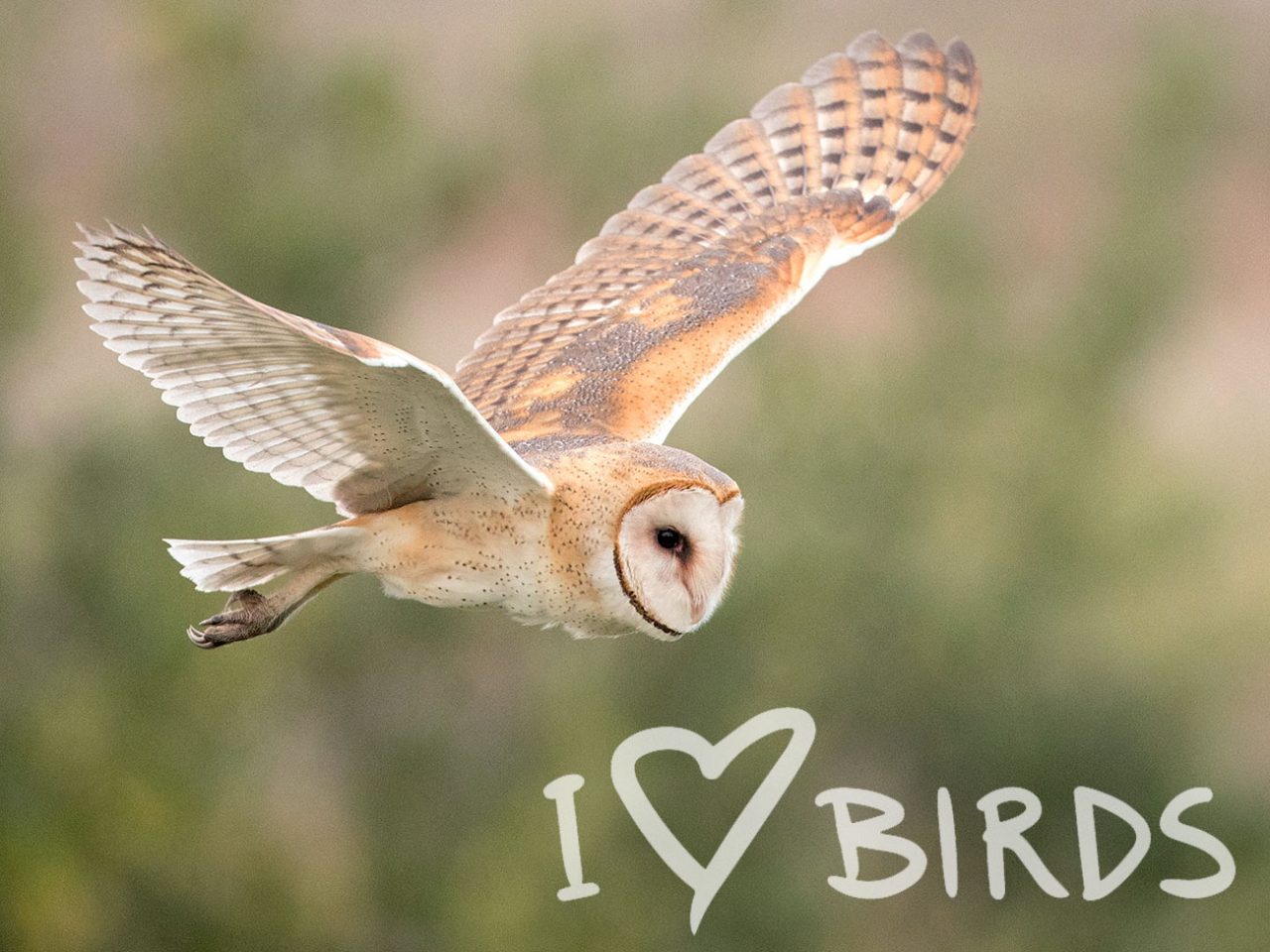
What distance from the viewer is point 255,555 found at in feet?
15.3

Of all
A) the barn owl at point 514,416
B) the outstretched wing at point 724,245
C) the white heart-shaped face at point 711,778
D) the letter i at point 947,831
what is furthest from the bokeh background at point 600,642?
the barn owl at point 514,416

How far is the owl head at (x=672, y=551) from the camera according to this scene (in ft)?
15.0

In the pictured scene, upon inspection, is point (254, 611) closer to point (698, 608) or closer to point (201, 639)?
point (201, 639)

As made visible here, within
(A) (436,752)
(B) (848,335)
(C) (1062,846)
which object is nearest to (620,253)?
(A) (436,752)

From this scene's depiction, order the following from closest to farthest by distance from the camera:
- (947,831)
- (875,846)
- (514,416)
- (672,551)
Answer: (672,551), (514,416), (947,831), (875,846)

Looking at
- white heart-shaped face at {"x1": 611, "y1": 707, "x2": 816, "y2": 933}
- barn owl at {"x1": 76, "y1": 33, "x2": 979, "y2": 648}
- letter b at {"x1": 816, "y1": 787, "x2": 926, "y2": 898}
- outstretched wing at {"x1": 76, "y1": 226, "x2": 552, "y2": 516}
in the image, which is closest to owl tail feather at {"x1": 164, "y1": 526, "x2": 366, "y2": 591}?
barn owl at {"x1": 76, "y1": 33, "x2": 979, "y2": 648}

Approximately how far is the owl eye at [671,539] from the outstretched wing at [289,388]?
247 millimetres

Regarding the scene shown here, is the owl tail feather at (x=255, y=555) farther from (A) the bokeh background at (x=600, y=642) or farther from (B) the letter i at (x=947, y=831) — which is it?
(A) the bokeh background at (x=600, y=642)

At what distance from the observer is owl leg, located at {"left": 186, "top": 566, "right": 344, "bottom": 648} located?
4.79 metres

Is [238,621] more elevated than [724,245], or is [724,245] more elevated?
[724,245]

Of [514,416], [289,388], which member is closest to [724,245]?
[514,416]

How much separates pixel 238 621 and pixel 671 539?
0.91 metres

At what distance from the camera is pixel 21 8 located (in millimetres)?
19703

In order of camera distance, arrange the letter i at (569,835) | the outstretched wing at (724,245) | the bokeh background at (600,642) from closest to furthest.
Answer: the outstretched wing at (724,245), the letter i at (569,835), the bokeh background at (600,642)
